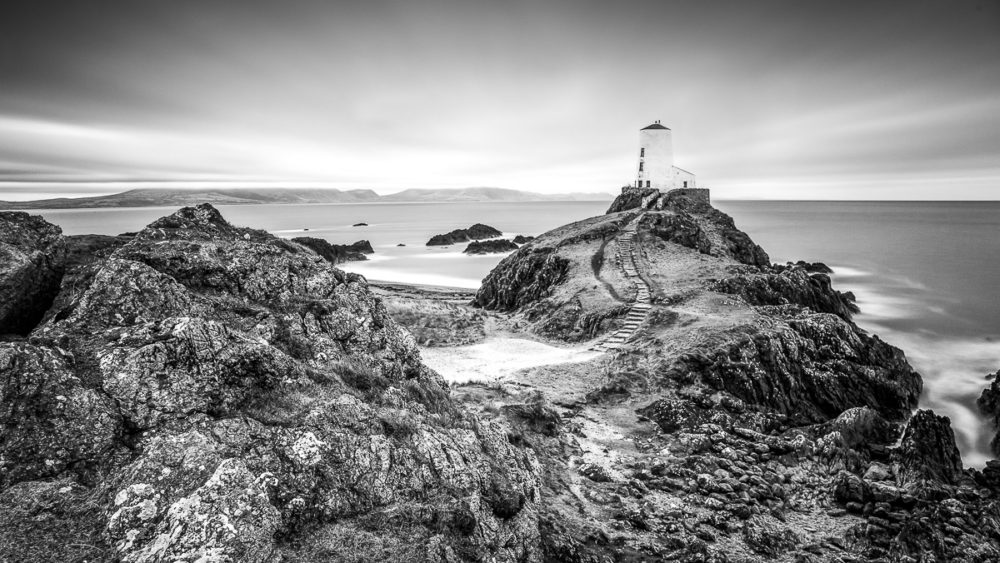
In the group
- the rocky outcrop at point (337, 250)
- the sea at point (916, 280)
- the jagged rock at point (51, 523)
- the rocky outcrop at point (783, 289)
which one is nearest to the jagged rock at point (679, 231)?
the rocky outcrop at point (783, 289)

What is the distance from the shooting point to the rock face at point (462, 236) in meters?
73.4

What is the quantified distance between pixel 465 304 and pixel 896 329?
2982 centimetres

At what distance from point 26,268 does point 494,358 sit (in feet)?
53.2

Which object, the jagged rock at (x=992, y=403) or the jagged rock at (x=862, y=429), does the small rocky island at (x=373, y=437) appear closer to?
the jagged rock at (x=862, y=429)

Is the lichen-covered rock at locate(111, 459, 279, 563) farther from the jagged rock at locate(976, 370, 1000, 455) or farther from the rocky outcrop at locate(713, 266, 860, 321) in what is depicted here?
the jagged rock at locate(976, 370, 1000, 455)

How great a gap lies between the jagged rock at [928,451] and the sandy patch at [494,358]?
1058cm

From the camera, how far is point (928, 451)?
13.1 m

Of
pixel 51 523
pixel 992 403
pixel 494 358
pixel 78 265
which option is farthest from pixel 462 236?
pixel 51 523

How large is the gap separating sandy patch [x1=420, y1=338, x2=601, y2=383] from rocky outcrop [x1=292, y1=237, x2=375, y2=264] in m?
32.8

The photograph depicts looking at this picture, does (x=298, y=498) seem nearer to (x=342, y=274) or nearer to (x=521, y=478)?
(x=521, y=478)

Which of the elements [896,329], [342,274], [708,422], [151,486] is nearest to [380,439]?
[151,486]

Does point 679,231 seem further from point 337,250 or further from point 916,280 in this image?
point 337,250

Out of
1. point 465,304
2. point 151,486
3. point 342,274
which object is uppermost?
point 342,274

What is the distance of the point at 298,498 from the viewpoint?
6.48 meters
